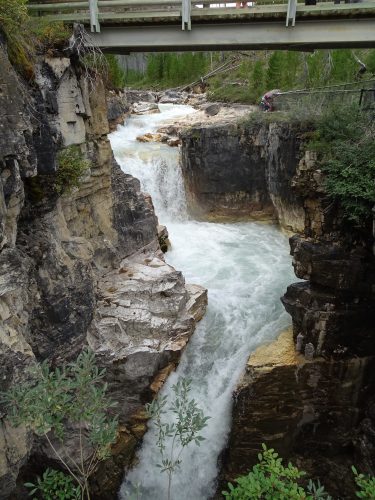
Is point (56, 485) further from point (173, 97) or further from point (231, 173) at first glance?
point (173, 97)

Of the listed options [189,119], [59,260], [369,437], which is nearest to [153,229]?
[59,260]

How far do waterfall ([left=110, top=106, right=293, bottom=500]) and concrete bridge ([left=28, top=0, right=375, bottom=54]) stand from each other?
6353mm

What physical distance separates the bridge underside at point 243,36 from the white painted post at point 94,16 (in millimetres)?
321

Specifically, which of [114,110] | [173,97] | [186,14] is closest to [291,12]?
[186,14]

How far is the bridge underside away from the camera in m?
8.62

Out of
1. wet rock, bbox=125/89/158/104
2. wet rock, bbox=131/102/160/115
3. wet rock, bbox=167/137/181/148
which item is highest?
wet rock, bbox=167/137/181/148

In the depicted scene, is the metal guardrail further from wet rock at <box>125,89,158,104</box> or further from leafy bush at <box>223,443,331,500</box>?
wet rock at <box>125,89,158,104</box>

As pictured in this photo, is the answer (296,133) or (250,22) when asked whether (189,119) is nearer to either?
(296,133)

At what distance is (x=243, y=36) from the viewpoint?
8.97 metres

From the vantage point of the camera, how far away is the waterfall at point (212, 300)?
30.4 feet

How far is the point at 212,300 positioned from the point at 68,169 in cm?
538

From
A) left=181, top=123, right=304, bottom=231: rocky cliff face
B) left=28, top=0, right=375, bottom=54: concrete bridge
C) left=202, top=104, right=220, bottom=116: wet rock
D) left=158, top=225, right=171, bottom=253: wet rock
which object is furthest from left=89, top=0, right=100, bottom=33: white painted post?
left=202, top=104, right=220, bottom=116: wet rock

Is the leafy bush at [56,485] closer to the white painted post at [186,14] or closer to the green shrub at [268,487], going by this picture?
the green shrub at [268,487]

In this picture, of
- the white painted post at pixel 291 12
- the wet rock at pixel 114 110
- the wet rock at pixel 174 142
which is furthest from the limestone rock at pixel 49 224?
the wet rock at pixel 114 110
